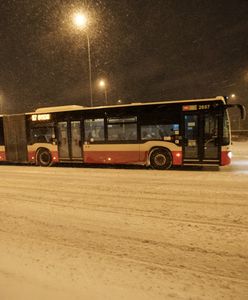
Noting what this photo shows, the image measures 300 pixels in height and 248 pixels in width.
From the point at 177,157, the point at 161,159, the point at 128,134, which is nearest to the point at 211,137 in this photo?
the point at 177,157

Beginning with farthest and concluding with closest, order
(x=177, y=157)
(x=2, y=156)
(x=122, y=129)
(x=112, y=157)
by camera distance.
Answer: (x=2, y=156) → (x=112, y=157) → (x=122, y=129) → (x=177, y=157)

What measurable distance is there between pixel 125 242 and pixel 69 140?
10448 millimetres

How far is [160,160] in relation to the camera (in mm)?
12953

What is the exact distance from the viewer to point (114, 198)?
799cm

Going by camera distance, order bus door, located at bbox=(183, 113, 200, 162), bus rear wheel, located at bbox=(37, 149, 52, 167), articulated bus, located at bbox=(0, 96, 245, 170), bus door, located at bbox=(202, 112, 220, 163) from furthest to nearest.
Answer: bus rear wheel, located at bbox=(37, 149, 52, 167), bus door, located at bbox=(183, 113, 200, 162), articulated bus, located at bbox=(0, 96, 245, 170), bus door, located at bbox=(202, 112, 220, 163)

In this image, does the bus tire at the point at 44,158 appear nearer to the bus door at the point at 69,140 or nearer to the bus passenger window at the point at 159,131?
the bus door at the point at 69,140

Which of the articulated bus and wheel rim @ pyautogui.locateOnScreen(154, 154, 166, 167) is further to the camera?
wheel rim @ pyautogui.locateOnScreen(154, 154, 166, 167)

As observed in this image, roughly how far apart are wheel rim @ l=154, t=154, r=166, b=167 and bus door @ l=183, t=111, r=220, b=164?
2.95 feet

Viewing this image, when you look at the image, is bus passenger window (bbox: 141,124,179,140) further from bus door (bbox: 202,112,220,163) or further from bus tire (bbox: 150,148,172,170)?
bus door (bbox: 202,112,220,163)

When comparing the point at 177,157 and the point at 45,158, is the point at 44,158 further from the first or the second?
the point at 177,157

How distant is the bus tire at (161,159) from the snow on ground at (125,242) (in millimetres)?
3418

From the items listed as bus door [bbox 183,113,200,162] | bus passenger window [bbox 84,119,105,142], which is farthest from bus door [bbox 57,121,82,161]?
bus door [bbox 183,113,200,162]

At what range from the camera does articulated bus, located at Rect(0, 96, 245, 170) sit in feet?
39.8

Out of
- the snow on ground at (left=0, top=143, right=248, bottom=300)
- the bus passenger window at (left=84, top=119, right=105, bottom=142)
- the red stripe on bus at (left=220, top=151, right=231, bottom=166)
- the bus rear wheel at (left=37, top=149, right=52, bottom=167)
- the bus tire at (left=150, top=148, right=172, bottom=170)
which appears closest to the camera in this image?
the snow on ground at (left=0, top=143, right=248, bottom=300)
